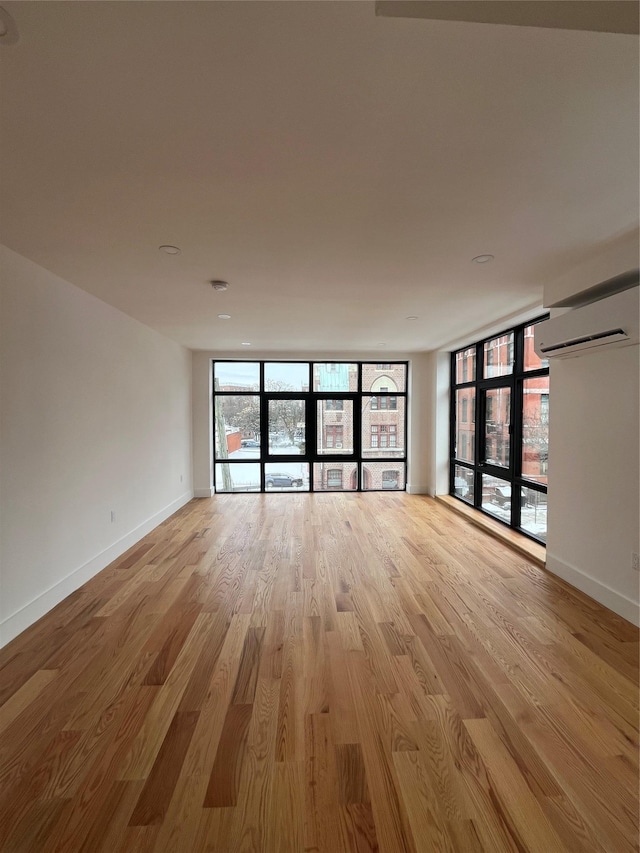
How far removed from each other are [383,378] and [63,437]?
545 centimetres

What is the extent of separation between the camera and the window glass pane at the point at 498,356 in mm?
4763

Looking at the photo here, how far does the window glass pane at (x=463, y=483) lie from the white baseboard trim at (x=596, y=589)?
2467mm

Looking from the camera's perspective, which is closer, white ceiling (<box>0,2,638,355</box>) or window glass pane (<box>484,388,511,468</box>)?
white ceiling (<box>0,2,638,355</box>)

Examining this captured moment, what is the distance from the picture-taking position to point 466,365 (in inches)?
241

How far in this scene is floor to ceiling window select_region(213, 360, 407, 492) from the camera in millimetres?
7129

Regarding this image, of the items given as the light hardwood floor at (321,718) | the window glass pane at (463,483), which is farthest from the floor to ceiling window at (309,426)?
the light hardwood floor at (321,718)

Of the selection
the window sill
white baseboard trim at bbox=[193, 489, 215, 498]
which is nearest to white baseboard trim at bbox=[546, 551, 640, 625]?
the window sill

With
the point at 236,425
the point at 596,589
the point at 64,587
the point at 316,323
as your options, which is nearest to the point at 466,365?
the point at 316,323

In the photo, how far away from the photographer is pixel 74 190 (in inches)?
71.9

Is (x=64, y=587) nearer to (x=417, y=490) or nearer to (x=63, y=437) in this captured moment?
(x=63, y=437)

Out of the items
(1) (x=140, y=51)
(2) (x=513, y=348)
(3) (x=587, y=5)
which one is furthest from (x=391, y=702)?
(2) (x=513, y=348)

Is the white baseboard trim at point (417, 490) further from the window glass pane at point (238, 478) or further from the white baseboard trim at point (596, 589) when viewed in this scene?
the white baseboard trim at point (596, 589)

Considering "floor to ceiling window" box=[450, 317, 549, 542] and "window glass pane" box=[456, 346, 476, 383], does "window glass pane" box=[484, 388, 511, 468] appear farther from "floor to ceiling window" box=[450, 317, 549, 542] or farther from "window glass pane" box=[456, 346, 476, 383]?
"window glass pane" box=[456, 346, 476, 383]

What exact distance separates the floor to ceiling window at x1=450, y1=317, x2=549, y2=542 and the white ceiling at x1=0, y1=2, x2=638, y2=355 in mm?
1685
